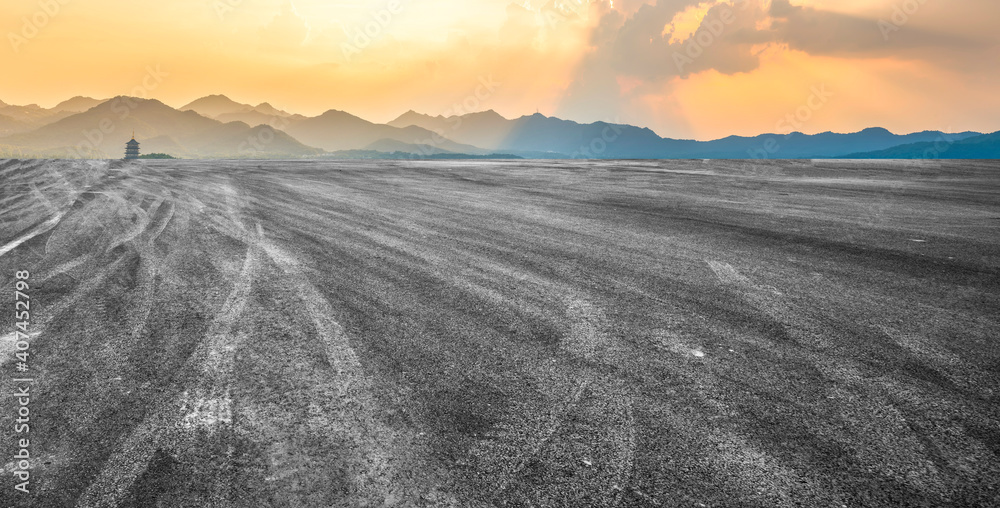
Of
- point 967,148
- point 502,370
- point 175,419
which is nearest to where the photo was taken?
point 175,419

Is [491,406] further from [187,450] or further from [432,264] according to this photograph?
[432,264]

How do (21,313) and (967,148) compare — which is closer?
(21,313)

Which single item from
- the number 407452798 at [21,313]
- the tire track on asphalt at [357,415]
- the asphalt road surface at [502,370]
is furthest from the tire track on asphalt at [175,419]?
the number 407452798 at [21,313]

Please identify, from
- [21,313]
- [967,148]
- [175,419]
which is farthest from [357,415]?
[967,148]

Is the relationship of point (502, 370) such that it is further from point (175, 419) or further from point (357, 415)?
point (175, 419)

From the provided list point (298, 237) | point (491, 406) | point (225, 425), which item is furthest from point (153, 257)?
point (491, 406)

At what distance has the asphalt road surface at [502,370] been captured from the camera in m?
2.37

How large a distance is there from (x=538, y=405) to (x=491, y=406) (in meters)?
0.29

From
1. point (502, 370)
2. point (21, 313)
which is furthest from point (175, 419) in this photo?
point (21, 313)

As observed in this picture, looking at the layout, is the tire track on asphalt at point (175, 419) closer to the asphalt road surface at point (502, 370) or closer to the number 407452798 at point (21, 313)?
the asphalt road surface at point (502, 370)

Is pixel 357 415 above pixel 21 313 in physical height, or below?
below

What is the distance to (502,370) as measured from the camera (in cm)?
350

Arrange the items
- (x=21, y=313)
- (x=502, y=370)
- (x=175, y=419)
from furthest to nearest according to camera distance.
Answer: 1. (x=21, y=313)
2. (x=502, y=370)
3. (x=175, y=419)

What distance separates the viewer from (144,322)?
4.31m
